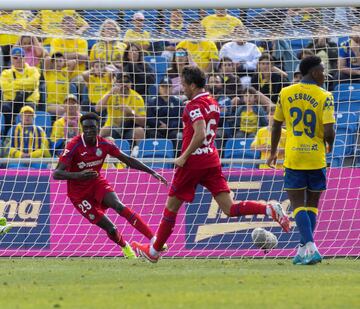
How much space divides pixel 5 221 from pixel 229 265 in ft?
11.4

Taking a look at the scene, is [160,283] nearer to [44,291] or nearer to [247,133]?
[44,291]

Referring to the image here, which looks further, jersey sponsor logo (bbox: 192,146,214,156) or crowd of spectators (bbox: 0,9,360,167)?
crowd of spectators (bbox: 0,9,360,167)

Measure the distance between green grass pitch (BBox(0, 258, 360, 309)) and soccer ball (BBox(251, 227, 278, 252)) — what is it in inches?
59.7

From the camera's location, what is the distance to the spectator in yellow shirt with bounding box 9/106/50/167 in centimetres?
1567

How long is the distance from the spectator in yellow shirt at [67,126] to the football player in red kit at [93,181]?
286cm

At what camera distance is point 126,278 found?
9734 millimetres

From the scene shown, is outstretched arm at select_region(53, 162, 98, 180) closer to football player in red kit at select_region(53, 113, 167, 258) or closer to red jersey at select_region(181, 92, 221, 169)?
Answer: football player in red kit at select_region(53, 113, 167, 258)

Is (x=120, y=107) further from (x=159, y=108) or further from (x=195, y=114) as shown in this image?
(x=195, y=114)

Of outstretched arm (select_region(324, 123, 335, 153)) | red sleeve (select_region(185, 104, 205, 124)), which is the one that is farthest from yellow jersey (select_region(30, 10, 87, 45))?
outstretched arm (select_region(324, 123, 335, 153))

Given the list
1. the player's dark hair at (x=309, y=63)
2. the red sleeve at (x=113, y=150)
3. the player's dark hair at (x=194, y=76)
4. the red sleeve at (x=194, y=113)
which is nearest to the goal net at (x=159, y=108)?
the red sleeve at (x=113, y=150)

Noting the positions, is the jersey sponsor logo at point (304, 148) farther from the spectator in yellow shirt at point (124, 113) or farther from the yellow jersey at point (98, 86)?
the yellow jersey at point (98, 86)

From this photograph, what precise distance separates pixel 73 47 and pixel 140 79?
155 centimetres

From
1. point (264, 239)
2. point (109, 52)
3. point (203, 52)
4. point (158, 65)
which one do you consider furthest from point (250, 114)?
point (264, 239)

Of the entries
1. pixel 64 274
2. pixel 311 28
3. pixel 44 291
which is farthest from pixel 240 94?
pixel 44 291
